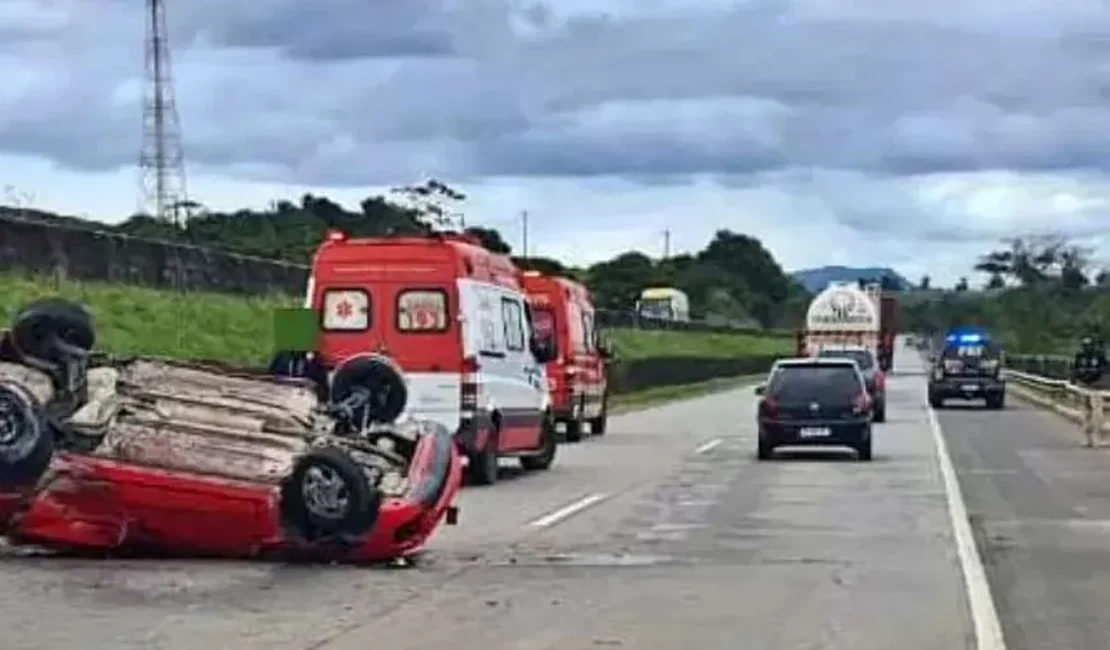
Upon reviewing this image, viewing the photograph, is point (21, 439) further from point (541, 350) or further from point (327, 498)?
point (541, 350)

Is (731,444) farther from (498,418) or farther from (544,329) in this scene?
(498,418)

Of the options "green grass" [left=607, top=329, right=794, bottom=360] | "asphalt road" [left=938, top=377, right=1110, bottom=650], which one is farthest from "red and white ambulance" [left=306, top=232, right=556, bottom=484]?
"green grass" [left=607, top=329, right=794, bottom=360]

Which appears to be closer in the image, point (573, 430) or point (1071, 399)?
point (573, 430)

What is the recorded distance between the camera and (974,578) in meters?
17.2

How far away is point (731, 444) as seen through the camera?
4094 cm

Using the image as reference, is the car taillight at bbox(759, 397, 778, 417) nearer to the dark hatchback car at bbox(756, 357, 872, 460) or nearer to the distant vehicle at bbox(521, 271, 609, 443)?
the dark hatchback car at bbox(756, 357, 872, 460)

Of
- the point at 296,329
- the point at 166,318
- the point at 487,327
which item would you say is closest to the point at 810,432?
the point at 487,327

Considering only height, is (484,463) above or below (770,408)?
below

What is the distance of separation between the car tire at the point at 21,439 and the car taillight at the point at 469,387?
9.81 metres

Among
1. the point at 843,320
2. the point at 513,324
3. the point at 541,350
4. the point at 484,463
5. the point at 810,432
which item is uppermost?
the point at 843,320

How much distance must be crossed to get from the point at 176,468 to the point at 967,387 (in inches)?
1856

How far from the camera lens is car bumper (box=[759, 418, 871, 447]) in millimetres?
35281

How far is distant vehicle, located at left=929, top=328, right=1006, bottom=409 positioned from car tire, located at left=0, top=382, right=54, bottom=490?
47217mm

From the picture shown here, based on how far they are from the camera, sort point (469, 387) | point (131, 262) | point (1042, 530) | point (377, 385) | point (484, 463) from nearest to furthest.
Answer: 1. point (377, 385)
2. point (1042, 530)
3. point (469, 387)
4. point (484, 463)
5. point (131, 262)
